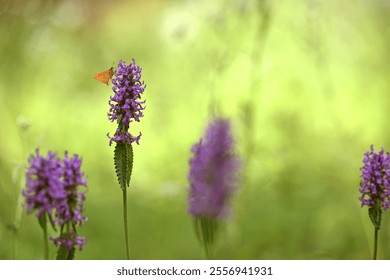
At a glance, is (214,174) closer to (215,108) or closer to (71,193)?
(71,193)

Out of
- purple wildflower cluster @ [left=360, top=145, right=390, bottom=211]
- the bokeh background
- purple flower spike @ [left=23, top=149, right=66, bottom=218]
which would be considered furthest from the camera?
the bokeh background

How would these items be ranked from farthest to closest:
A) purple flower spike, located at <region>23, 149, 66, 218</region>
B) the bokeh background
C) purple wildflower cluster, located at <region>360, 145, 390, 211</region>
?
the bokeh background < purple wildflower cluster, located at <region>360, 145, 390, 211</region> < purple flower spike, located at <region>23, 149, 66, 218</region>

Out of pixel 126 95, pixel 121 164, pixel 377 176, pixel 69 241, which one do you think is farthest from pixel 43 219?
pixel 377 176

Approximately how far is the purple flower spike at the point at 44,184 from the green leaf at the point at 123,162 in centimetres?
12

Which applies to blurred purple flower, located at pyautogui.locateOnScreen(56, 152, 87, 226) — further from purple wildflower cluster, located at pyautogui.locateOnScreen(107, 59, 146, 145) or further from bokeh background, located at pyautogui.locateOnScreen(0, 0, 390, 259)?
bokeh background, located at pyautogui.locateOnScreen(0, 0, 390, 259)

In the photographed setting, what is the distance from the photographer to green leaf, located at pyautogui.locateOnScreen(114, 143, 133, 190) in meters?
1.38

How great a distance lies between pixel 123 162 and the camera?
4.56 feet

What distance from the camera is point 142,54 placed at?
3244mm

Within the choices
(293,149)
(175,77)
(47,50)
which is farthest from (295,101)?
(47,50)

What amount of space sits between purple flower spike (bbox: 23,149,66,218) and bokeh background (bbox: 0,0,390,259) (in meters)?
0.82

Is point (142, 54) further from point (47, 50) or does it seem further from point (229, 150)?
point (229, 150)

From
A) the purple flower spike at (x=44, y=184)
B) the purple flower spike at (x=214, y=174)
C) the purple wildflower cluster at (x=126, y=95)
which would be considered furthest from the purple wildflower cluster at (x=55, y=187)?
the purple flower spike at (x=214, y=174)

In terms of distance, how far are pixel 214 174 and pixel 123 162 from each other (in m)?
0.20

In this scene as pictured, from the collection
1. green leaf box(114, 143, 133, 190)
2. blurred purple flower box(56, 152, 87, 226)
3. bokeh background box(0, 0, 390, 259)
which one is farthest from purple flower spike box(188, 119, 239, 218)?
bokeh background box(0, 0, 390, 259)
